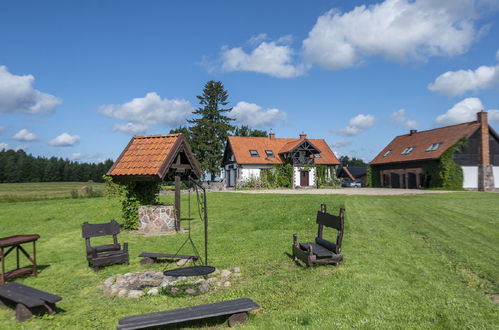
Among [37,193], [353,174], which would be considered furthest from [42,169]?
[353,174]

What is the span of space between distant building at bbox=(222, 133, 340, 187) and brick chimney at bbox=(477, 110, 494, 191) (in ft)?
51.1

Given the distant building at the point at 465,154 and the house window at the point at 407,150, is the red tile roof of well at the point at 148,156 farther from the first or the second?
the house window at the point at 407,150

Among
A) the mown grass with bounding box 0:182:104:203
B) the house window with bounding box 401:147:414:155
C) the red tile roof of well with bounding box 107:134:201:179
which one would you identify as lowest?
the mown grass with bounding box 0:182:104:203

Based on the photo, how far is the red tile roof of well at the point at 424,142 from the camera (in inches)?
1462

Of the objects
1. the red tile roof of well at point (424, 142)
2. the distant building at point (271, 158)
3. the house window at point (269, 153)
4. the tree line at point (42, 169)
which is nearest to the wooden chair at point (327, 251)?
the red tile roof of well at point (424, 142)

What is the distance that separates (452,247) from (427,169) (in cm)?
3065

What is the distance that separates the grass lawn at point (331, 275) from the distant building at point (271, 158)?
85.0 feet

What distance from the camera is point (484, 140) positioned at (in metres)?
37.2

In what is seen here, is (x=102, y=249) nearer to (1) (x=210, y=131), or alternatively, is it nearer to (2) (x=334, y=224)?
(2) (x=334, y=224)

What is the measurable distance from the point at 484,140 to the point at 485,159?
1.97 m

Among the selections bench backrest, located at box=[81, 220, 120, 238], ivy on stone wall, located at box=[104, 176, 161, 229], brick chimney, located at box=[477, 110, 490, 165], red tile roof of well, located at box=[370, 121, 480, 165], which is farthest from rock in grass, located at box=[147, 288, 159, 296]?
brick chimney, located at box=[477, 110, 490, 165]

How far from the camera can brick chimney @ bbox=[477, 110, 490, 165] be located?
122 feet

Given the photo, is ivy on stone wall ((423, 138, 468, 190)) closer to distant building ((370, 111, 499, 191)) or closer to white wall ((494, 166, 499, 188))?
distant building ((370, 111, 499, 191))

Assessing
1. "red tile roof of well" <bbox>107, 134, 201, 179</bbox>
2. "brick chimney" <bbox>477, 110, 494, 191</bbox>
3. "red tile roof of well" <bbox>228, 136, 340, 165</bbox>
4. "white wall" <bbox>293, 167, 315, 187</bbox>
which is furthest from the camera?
"red tile roof of well" <bbox>228, 136, 340, 165</bbox>
